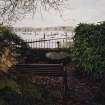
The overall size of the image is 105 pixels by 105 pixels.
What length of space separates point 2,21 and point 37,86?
3393mm

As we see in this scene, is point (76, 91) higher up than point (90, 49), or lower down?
lower down

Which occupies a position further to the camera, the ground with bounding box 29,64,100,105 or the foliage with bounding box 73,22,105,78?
the foliage with bounding box 73,22,105,78

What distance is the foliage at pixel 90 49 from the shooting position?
11637 mm

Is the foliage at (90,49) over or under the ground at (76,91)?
over

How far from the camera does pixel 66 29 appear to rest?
2262 cm

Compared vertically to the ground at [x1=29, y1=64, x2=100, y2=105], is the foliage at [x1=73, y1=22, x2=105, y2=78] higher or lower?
higher

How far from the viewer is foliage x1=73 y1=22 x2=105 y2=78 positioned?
11.6 metres

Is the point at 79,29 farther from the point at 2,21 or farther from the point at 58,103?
the point at 58,103

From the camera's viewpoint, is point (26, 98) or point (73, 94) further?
point (73, 94)

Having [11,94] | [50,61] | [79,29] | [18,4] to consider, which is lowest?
[50,61]

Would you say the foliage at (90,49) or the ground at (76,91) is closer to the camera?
the ground at (76,91)

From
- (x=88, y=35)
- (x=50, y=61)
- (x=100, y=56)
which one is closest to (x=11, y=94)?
(x=100, y=56)

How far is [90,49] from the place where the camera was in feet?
40.4

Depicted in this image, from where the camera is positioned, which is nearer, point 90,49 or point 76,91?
point 76,91
